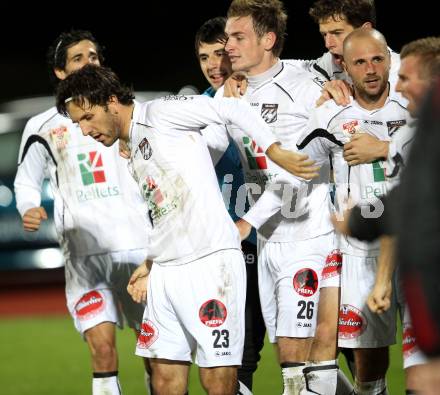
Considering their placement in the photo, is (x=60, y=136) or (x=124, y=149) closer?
(x=124, y=149)

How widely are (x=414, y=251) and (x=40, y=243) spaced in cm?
→ 1138

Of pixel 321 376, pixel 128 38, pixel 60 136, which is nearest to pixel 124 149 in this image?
pixel 60 136

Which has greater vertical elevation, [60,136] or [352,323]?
[60,136]

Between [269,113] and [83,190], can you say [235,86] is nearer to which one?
[269,113]

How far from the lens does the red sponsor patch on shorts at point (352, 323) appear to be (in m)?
5.64

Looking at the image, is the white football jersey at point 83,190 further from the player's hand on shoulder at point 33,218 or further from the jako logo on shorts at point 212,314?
the jako logo on shorts at point 212,314

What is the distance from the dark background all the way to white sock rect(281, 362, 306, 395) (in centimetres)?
1766

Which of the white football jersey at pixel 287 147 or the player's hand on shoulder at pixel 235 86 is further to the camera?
the player's hand on shoulder at pixel 235 86

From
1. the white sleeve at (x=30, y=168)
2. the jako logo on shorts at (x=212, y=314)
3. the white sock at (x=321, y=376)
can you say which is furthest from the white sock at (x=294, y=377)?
the white sleeve at (x=30, y=168)

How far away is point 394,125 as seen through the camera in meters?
5.50

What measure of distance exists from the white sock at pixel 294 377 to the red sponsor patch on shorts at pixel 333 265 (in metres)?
0.52

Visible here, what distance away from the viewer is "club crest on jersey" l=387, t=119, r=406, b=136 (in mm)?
5484

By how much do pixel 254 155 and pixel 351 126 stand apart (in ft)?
2.38

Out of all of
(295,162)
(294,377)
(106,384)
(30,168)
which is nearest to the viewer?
(295,162)
